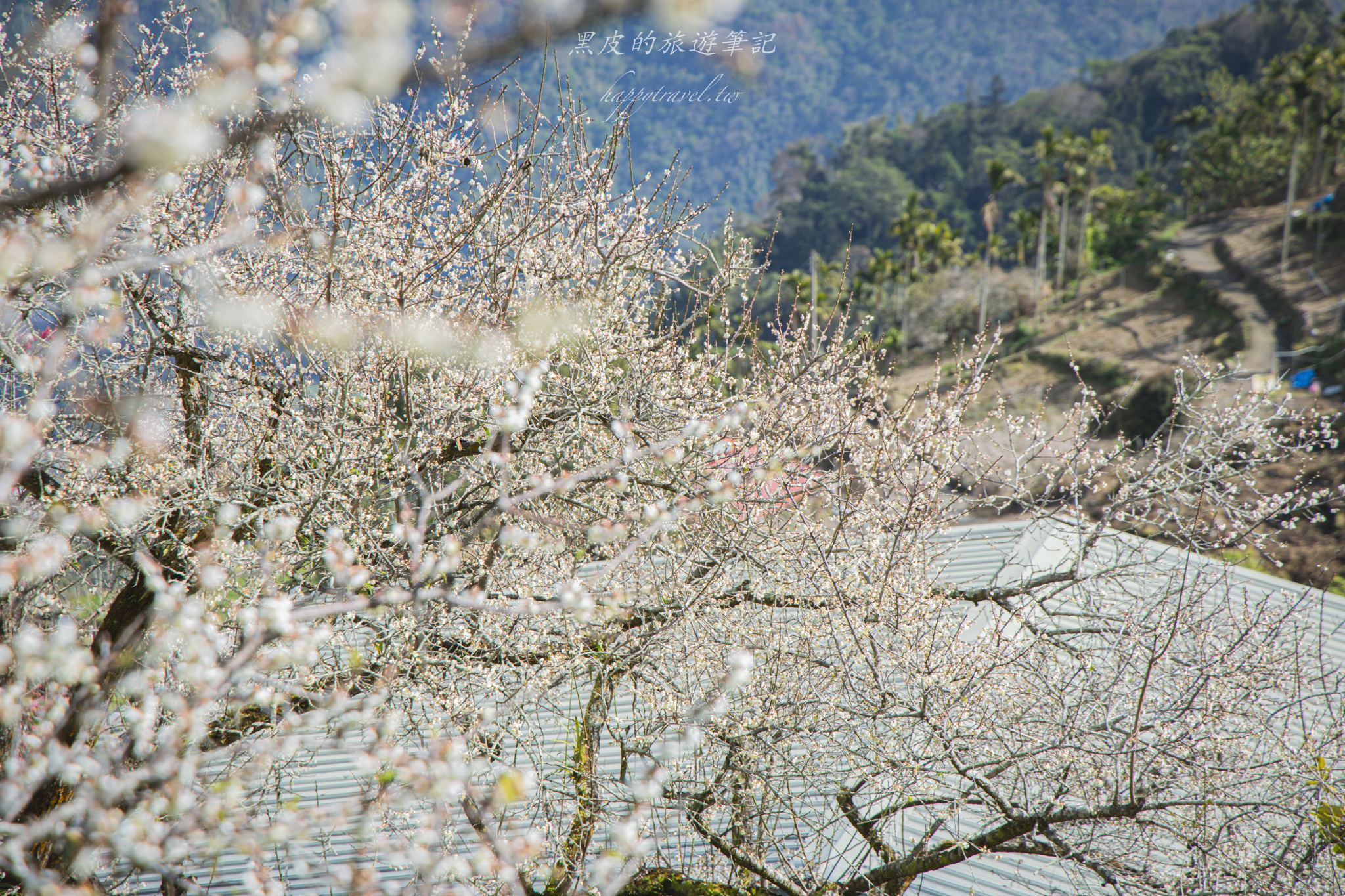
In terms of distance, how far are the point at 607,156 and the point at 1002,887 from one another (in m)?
5.48

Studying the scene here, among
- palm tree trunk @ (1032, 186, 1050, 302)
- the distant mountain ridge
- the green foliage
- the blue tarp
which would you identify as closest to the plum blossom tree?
the blue tarp

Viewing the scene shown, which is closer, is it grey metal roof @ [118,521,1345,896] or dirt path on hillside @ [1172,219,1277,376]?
grey metal roof @ [118,521,1345,896]

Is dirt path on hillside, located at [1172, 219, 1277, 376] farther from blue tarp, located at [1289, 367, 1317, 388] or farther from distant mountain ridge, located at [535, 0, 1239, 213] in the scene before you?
distant mountain ridge, located at [535, 0, 1239, 213]

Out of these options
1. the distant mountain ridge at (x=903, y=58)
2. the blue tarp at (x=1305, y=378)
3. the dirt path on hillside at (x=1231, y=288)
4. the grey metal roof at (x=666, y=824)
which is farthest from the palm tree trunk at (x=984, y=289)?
the distant mountain ridge at (x=903, y=58)

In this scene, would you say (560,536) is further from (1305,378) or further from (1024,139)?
(1024,139)

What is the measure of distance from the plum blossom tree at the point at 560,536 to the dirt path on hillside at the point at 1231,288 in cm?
1799

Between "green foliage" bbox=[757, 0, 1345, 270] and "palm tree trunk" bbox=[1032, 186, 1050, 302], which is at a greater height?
"green foliage" bbox=[757, 0, 1345, 270]

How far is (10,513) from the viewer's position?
361 centimetres

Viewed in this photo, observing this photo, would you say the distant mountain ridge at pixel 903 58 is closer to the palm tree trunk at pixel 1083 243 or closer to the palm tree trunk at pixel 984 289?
the palm tree trunk at pixel 1083 243

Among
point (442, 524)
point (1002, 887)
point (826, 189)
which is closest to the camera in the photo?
point (442, 524)

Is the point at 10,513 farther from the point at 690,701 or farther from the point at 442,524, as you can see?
the point at 690,701

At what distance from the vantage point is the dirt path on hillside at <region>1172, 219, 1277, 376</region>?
2628 centimetres

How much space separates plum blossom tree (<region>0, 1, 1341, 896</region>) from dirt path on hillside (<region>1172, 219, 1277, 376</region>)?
1799 cm

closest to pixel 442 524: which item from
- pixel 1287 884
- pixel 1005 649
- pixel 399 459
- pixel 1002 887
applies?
pixel 399 459
